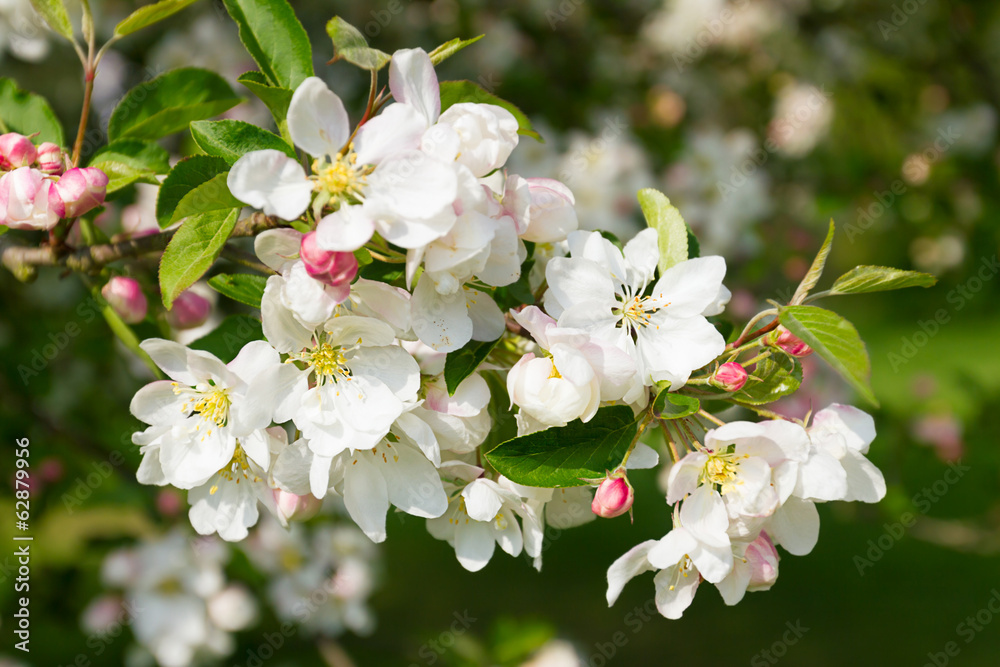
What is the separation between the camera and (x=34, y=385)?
2275 mm

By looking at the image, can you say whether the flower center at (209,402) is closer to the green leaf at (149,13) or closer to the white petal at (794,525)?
the green leaf at (149,13)

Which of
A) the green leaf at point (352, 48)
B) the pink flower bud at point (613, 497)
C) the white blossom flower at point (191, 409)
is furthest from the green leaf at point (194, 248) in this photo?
the pink flower bud at point (613, 497)

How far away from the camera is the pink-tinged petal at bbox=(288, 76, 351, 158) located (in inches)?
32.9

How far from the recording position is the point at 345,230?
812 mm

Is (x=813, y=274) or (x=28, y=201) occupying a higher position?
(x=813, y=274)

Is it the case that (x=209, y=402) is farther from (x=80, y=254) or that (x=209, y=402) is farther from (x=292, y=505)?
(x=80, y=254)

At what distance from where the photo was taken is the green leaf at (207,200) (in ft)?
2.84

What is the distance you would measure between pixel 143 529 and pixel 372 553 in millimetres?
785

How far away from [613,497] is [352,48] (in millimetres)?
610

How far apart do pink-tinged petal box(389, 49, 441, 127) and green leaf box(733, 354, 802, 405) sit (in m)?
0.52

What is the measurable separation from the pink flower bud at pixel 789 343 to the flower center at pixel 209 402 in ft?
2.37

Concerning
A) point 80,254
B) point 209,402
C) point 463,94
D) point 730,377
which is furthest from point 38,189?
point 730,377

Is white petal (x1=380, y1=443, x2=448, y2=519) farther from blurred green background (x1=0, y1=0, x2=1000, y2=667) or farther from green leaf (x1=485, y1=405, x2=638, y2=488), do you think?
blurred green background (x1=0, y1=0, x2=1000, y2=667)

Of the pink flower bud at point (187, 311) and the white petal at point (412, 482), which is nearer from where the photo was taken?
the white petal at point (412, 482)
